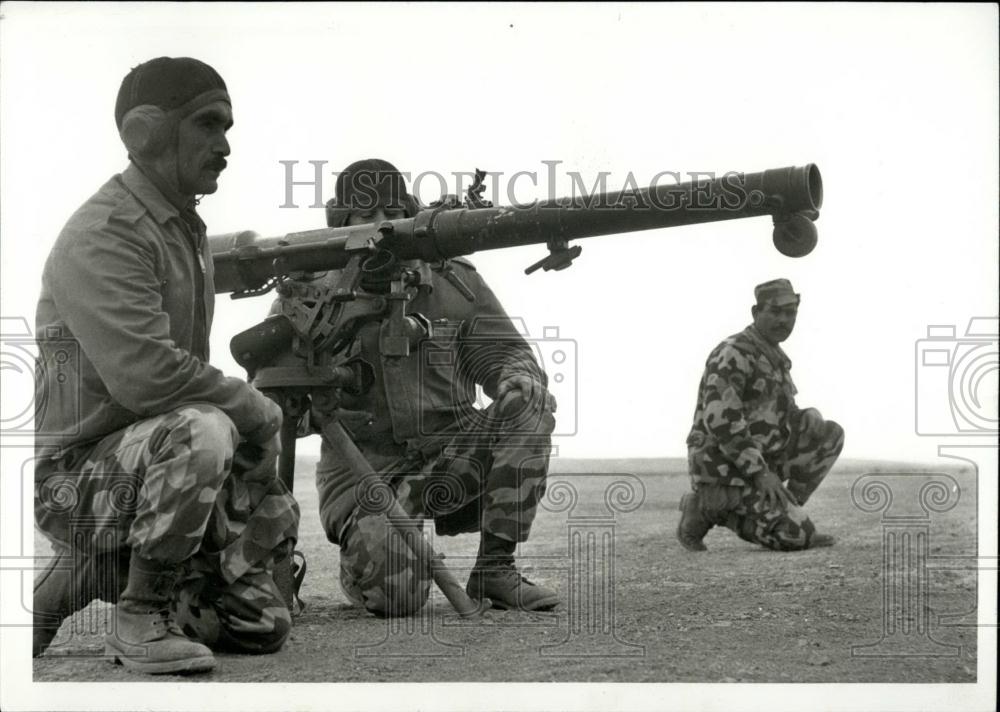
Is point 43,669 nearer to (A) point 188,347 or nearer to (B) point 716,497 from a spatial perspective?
(A) point 188,347

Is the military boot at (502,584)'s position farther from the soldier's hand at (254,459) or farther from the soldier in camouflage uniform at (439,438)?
the soldier's hand at (254,459)

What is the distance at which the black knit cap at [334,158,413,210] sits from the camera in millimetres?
6133

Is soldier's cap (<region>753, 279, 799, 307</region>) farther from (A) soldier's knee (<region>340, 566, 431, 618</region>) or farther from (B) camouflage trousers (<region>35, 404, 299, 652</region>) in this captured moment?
(B) camouflage trousers (<region>35, 404, 299, 652</region>)

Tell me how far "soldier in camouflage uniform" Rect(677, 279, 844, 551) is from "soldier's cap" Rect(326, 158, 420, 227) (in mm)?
2891

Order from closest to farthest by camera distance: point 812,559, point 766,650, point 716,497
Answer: point 766,650
point 812,559
point 716,497

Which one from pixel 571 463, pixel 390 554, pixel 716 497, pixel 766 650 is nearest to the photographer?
pixel 766 650

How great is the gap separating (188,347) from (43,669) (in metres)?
1.17

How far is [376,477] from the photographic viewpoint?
5863mm

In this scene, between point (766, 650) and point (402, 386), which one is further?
point (402, 386)

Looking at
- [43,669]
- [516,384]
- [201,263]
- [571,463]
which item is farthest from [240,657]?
[571,463]

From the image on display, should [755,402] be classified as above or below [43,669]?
above

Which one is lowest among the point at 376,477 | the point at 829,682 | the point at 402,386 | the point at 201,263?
the point at 829,682

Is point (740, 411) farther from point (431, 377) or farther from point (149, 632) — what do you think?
point (149, 632)

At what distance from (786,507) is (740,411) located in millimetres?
626
